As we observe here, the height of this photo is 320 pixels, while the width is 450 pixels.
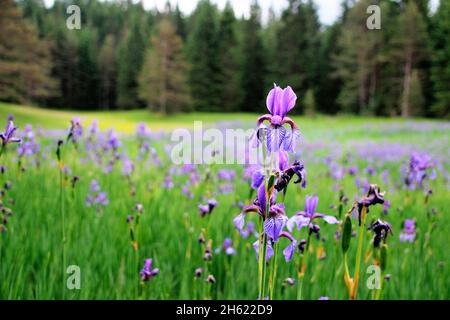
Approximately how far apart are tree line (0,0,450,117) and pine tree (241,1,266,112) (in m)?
0.06

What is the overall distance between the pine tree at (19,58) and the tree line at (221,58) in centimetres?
3

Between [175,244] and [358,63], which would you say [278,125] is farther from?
[358,63]

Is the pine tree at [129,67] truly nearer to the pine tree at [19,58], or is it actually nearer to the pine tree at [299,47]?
the pine tree at [19,58]

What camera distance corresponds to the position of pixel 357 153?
5.73m

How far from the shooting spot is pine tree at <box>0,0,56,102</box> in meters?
6.18

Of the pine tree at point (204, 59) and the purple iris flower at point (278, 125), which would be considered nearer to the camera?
the purple iris flower at point (278, 125)

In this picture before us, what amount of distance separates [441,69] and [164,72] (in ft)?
25.8

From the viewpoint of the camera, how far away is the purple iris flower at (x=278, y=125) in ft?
2.42

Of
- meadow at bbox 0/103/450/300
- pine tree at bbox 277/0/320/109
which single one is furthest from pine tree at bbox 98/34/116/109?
meadow at bbox 0/103/450/300

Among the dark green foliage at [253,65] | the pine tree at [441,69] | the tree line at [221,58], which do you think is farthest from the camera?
the dark green foliage at [253,65]

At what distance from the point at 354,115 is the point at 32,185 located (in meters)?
14.5

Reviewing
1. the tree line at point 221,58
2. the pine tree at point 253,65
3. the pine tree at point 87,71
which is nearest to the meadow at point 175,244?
the tree line at point 221,58

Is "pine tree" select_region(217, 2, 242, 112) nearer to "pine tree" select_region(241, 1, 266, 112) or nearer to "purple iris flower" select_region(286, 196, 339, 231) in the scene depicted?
"pine tree" select_region(241, 1, 266, 112)

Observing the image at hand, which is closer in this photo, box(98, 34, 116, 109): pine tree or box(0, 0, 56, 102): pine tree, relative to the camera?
box(0, 0, 56, 102): pine tree
